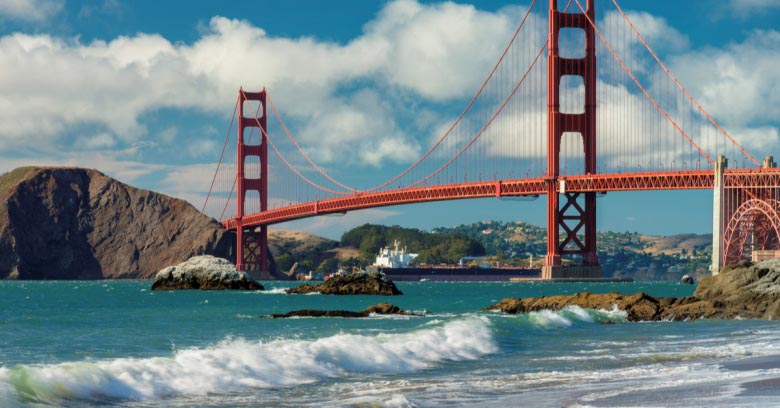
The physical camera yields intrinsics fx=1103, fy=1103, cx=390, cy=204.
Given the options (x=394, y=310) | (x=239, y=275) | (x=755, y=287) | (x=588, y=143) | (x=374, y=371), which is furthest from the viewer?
(x=588, y=143)

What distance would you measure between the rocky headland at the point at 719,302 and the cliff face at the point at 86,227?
112 m

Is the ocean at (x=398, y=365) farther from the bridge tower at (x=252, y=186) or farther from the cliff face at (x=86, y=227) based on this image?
the cliff face at (x=86, y=227)

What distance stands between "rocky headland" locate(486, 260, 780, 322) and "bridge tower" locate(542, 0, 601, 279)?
51277 mm

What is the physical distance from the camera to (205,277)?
79.1 metres

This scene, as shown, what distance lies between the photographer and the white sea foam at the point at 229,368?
1644cm

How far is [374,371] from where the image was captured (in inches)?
805

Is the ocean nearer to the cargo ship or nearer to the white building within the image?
the cargo ship

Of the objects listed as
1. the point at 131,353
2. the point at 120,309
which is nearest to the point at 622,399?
the point at 131,353

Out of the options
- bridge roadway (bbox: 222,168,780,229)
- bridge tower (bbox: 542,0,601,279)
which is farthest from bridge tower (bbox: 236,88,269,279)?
bridge tower (bbox: 542,0,601,279)

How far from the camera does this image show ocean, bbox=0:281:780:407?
15633 millimetres

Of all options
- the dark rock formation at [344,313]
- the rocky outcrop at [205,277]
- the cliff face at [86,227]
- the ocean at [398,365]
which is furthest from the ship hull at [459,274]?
the ocean at [398,365]

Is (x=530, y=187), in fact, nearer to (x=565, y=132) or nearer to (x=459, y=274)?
(x=565, y=132)

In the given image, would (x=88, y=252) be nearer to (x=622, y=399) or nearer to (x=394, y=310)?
(x=394, y=310)

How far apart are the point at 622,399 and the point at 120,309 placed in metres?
36.4
